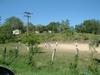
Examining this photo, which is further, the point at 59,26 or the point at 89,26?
the point at 89,26

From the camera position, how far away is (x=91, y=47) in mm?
19719

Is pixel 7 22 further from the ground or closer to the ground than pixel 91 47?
further from the ground

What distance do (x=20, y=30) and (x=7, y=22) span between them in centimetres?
1491

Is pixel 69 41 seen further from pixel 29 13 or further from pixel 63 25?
pixel 29 13

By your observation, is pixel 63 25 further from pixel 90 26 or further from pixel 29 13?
pixel 29 13

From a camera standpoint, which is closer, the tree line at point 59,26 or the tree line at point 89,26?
the tree line at point 59,26

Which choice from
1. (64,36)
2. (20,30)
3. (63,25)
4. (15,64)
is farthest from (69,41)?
(15,64)

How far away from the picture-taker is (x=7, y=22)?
307 ft

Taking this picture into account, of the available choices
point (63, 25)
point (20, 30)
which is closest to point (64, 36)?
point (63, 25)

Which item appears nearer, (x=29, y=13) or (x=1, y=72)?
(x=1, y=72)

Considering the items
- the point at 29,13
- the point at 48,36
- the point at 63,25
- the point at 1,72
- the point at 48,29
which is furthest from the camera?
the point at 48,29

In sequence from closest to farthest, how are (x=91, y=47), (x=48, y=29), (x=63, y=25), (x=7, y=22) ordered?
(x=91, y=47)
(x=63, y=25)
(x=7, y=22)
(x=48, y=29)

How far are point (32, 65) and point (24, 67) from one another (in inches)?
25.2

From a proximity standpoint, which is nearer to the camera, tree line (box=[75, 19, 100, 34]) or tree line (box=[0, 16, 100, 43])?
tree line (box=[0, 16, 100, 43])
